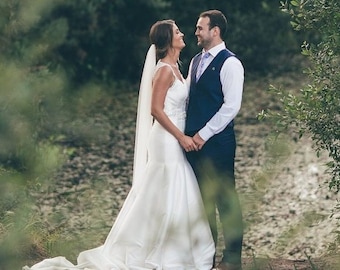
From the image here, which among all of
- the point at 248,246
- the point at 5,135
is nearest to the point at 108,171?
the point at 248,246

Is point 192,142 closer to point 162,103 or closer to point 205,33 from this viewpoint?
point 162,103

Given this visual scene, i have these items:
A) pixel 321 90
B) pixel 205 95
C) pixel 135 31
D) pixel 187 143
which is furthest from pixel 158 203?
pixel 135 31

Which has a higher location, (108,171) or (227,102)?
(227,102)

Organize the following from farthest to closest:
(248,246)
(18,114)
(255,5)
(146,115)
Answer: (255,5)
(248,246)
(146,115)
(18,114)

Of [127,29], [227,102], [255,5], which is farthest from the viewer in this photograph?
[255,5]

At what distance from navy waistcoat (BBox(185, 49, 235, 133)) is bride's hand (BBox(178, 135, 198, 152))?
0.05m

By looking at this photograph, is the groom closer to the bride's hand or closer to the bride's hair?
the bride's hand

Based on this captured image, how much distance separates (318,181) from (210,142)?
223 inches

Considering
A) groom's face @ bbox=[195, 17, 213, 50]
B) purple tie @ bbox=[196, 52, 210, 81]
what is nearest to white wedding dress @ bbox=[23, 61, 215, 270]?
purple tie @ bbox=[196, 52, 210, 81]

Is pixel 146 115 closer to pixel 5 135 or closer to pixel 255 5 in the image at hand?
pixel 5 135

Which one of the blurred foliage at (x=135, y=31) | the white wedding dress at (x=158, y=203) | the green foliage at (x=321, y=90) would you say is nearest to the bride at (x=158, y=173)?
the white wedding dress at (x=158, y=203)

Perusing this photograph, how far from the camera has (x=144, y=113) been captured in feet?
18.9

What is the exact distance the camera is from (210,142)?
546cm

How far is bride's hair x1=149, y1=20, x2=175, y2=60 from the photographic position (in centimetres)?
543
